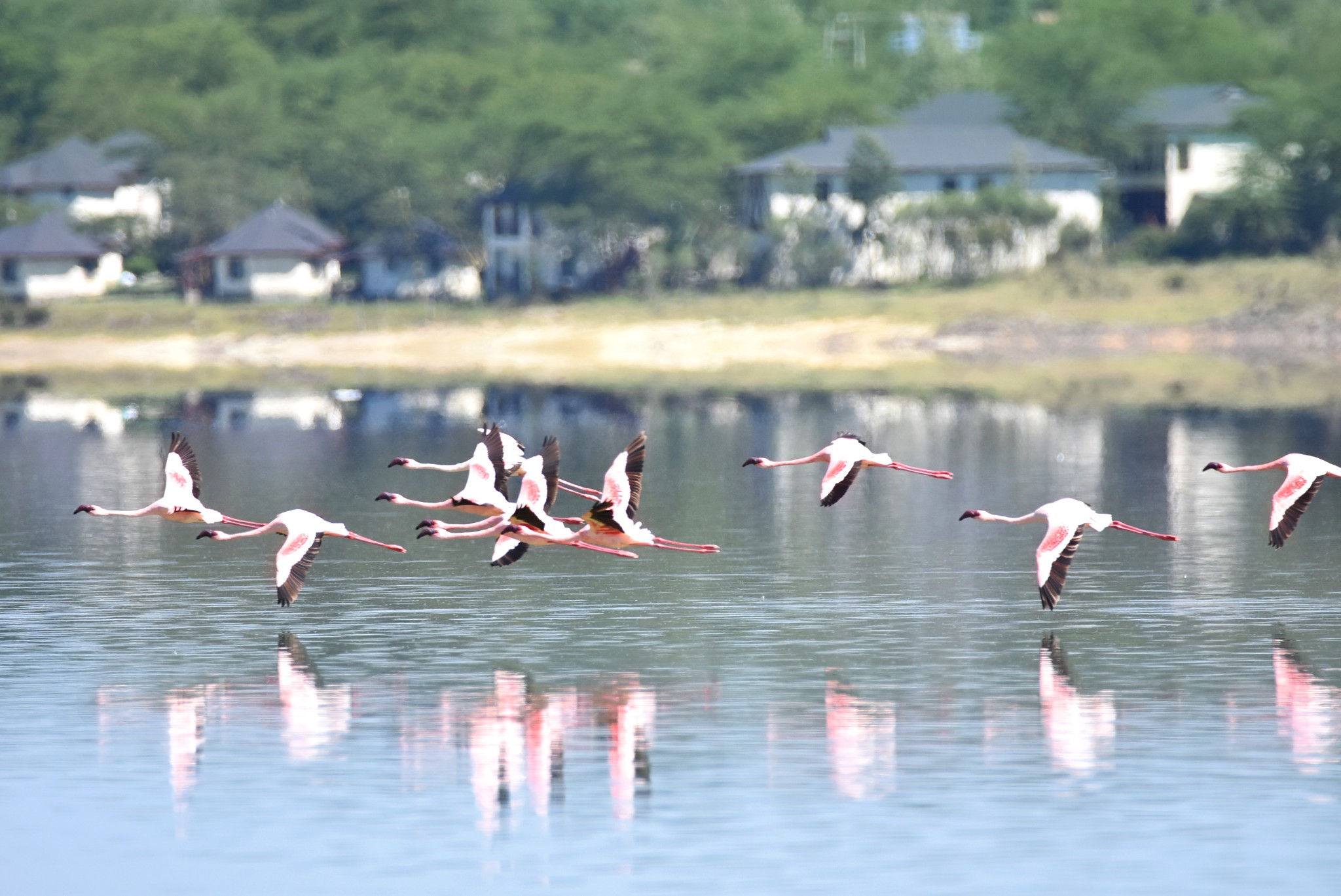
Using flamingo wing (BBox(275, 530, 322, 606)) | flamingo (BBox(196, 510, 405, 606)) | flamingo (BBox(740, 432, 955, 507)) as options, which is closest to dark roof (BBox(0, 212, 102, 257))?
flamingo (BBox(740, 432, 955, 507))

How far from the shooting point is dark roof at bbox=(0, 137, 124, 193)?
111062mm

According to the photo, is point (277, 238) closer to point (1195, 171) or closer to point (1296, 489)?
point (1195, 171)

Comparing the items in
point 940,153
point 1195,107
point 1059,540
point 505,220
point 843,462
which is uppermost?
point 1195,107

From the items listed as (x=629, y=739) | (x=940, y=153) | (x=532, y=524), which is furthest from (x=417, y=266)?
(x=629, y=739)

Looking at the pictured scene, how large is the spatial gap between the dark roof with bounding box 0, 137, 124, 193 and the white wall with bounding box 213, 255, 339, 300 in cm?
1339

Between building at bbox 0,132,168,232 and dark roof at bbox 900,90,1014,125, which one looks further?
building at bbox 0,132,168,232

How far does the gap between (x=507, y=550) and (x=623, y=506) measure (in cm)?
272

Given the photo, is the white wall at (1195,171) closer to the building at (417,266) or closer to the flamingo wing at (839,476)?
the building at (417,266)

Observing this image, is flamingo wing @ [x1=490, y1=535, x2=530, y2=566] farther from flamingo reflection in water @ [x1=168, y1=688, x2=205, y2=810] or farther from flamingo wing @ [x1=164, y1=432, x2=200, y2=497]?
flamingo reflection in water @ [x1=168, y1=688, x2=205, y2=810]

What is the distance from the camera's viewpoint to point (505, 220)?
10000 cm

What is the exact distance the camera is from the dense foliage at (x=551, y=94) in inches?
3701

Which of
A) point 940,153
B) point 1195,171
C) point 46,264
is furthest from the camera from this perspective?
point 46,264

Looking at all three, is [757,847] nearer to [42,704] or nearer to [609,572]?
[42,704]

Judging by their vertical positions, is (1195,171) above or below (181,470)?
above
